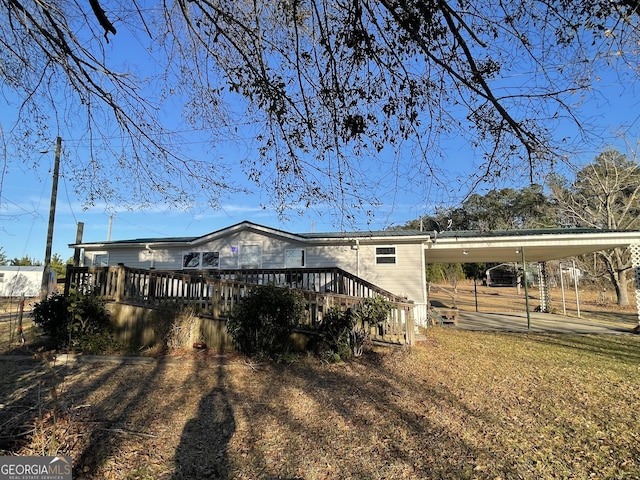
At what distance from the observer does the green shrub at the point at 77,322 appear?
325 inches

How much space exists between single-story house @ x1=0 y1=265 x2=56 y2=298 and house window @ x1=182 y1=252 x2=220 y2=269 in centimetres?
2227

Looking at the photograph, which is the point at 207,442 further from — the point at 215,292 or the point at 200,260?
the point at 200,260

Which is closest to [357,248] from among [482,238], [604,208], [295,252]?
[295,252]

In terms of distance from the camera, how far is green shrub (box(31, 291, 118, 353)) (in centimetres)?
825

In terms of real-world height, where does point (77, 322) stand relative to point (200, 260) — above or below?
below

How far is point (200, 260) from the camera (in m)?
15.4

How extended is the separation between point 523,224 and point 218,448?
3765 centimetres

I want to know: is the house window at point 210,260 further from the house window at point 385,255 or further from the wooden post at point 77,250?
the house window at point 385,255

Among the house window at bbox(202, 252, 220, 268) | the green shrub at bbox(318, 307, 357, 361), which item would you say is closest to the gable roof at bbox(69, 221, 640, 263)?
the house window at bbox(202, 252, 220, 268)

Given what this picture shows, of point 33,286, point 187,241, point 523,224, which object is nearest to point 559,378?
point 187,241

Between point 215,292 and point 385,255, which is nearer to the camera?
point 215,292

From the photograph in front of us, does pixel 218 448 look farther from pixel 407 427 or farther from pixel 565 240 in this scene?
pixel 565 240

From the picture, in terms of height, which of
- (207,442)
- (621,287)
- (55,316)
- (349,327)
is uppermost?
(621,287)

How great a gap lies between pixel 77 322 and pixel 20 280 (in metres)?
28.9
